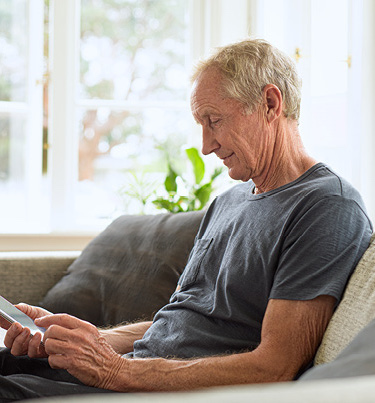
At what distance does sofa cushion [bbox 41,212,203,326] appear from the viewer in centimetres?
206

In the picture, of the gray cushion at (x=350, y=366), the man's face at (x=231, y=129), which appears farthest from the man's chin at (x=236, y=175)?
the gray cushion at (x=350, y=366)

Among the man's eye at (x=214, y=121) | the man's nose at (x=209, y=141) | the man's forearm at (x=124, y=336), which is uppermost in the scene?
the man's eye at (x=214, y=121)

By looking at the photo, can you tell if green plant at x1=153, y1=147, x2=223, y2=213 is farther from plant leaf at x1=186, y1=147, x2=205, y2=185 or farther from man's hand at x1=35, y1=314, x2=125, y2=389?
man's hand at x1=35, y1=314, x2=125, y2=389

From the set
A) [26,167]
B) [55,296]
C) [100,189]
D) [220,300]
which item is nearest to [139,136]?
[100,189]

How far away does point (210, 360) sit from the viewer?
1.33 m

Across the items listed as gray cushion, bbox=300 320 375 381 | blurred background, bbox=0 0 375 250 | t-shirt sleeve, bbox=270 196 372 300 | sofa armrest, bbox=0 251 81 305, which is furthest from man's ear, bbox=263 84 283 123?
blurred background, bbox=0 0 375 250

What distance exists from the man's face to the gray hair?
0.8 inches

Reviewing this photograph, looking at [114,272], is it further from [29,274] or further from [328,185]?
[328,185]

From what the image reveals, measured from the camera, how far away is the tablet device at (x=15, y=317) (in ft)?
4.93

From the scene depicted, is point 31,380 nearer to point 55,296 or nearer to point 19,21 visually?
point 55,296

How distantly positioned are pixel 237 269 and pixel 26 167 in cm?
234

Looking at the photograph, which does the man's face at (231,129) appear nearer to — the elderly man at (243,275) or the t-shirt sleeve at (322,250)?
the elderly man at (243,275)

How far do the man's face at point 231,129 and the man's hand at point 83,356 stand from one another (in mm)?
543

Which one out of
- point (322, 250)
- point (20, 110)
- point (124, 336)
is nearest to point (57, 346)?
point (124, 336)
